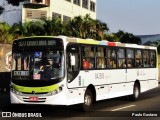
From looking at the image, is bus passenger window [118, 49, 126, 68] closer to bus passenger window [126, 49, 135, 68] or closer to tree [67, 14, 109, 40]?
bus passenger window [126, 49, 135, 68]

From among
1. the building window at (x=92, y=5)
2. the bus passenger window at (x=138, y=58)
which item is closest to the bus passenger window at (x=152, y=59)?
the bus passenger window at (x=138, y=58)

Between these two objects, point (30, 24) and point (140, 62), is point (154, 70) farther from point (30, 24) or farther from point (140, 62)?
point (30, 24)

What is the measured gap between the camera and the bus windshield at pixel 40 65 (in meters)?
14.3

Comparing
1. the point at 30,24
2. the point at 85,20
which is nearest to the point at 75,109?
the point at 30,24

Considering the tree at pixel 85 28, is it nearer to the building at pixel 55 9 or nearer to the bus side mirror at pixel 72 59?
the building at pixel 55 9

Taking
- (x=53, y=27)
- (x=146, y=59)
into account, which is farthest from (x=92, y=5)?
(x=146, y=59)

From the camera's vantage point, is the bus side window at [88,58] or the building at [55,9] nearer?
the bus side window at [88,58]

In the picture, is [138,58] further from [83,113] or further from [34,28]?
[34,28]

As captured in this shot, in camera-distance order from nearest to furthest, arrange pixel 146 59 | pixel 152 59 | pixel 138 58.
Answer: pixel 138 58 < pixel 146 59 < pixel 152 59

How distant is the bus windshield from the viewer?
47.1 ft

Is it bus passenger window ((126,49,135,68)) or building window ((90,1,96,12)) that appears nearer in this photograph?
bus passenger window ((126,49,135,68))

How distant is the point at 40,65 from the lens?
47.3 feet

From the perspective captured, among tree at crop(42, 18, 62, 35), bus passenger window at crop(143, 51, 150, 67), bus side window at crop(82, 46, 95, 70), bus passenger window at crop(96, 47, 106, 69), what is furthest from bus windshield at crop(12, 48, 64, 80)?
tree at crop(42, 18, 62, 35)

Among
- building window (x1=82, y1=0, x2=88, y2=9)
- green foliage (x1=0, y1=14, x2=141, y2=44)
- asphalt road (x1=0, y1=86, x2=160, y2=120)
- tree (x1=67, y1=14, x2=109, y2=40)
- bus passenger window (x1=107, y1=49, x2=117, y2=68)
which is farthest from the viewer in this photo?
building window (x1=82, y1=0, x2=88, y2=9)
